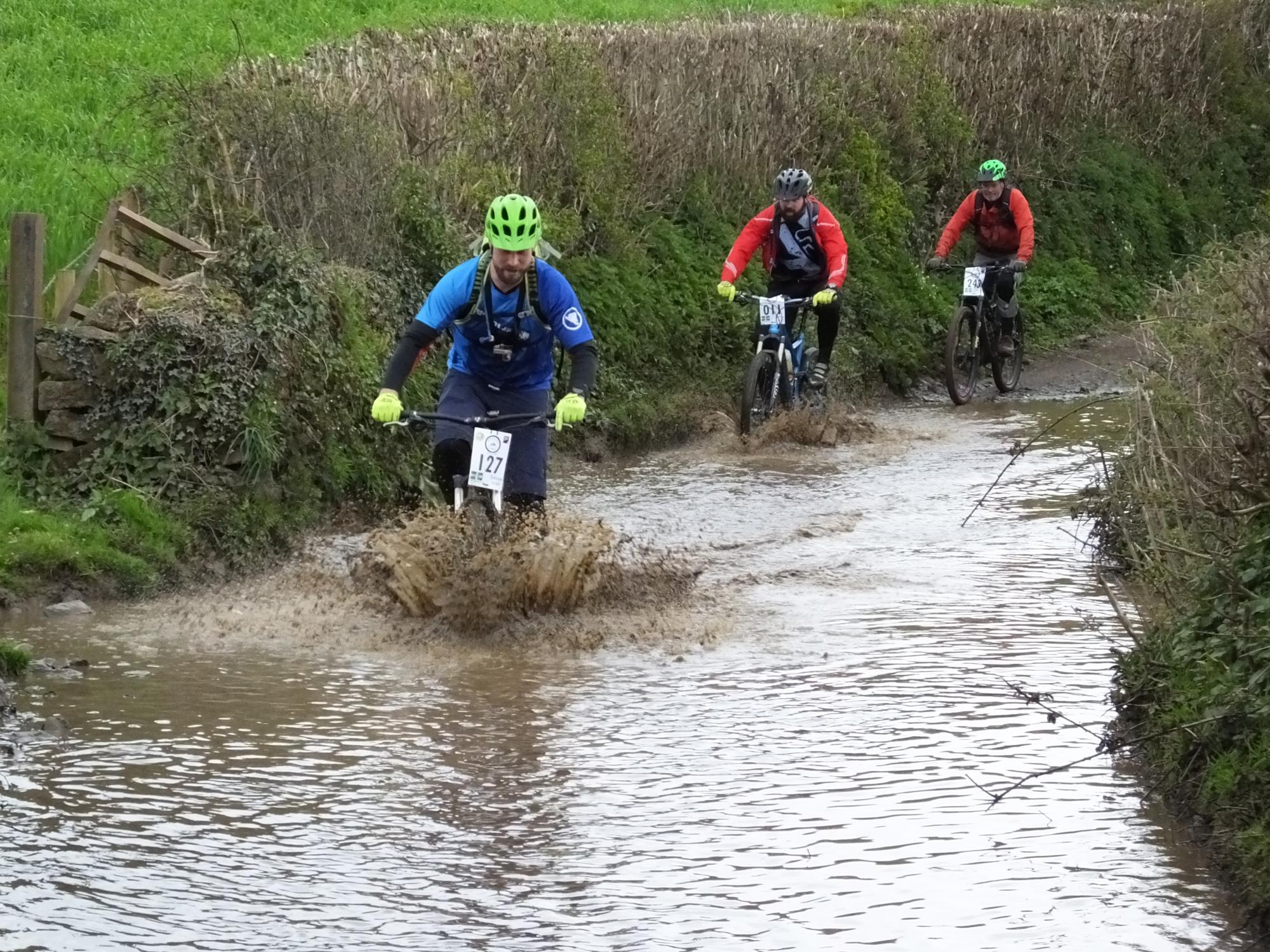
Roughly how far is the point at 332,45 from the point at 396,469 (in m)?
4.40

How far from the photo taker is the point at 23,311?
418 inches

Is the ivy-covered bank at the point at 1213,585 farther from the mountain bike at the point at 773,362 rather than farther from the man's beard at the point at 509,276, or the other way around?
the mountain bike at the point at 773,362

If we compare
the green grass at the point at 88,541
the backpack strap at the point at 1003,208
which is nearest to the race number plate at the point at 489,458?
the green grass at the point at 88,541

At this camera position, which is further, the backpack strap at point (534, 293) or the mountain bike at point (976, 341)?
the mountain bike at point (976, 341)

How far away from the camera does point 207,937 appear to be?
5.39m

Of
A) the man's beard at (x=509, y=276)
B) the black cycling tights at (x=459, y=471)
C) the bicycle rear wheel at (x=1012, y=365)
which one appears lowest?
the black cycling tights at (x=459, y=471)

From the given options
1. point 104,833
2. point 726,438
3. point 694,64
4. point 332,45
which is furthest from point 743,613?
point 694,64

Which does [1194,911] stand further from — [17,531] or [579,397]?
[17,531]

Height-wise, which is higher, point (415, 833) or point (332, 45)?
point (332, 45)

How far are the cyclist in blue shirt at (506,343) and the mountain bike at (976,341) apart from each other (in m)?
8.88

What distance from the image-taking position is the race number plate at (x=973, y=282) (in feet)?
58.9

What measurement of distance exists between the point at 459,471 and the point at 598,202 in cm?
767

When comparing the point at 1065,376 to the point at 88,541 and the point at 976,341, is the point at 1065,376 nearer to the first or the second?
the point at 976,341

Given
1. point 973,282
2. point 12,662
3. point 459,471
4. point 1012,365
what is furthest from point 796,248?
point 12,662
